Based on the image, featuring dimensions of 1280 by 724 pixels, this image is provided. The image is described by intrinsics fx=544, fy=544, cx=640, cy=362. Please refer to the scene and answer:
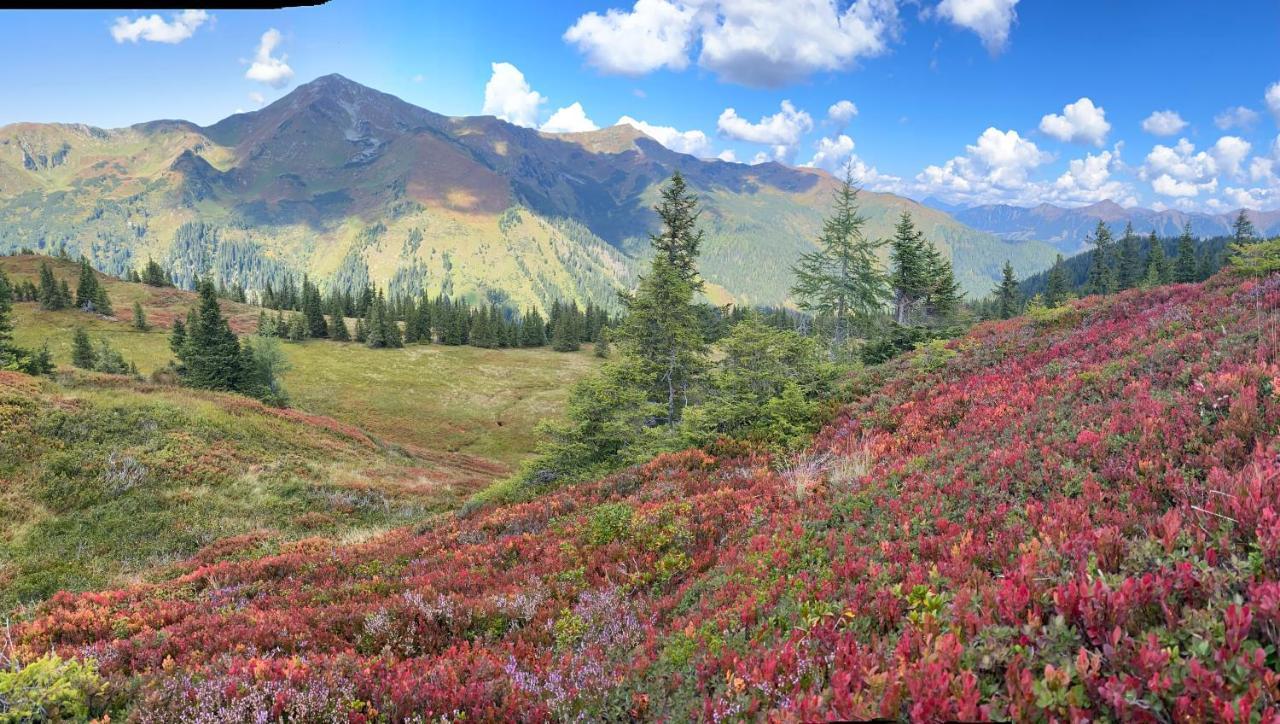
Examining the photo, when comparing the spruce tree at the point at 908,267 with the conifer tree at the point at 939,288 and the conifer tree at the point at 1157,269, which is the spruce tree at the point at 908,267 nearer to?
the conifer tree at the point at 939,288

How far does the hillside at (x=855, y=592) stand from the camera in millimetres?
3199

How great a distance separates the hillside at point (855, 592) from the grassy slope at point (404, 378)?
35632 mm

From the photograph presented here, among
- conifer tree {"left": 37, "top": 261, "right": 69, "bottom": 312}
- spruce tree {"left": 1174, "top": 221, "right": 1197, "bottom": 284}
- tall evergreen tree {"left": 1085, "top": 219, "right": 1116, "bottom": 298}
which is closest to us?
spruce tree {"left": 1174, "top": 221, "right": 1197, "bottom": 284}

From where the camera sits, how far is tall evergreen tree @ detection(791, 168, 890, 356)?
3903 centimetres

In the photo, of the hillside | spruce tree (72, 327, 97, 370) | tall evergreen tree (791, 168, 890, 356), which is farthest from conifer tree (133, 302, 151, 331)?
the hillside

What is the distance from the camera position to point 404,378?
70875mm

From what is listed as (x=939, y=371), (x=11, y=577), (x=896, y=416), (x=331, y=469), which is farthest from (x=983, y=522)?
(x=331, y=469)

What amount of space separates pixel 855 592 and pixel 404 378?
241 ft

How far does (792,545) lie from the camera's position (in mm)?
6645

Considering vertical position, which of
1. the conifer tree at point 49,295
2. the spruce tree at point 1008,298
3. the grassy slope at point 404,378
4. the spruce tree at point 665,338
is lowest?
the grassy slope at point 404,378

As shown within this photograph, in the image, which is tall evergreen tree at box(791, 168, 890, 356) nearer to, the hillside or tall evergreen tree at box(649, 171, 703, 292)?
tall evergreen tree at box(649, 171, 703, 292)

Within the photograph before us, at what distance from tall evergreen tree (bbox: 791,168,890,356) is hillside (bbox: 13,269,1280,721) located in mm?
27832

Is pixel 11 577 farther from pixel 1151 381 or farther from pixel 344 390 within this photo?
pixel 344 390

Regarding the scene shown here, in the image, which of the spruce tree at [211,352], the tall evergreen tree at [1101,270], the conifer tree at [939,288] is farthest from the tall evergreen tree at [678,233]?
the tall evergreen tree at [1101,270]
